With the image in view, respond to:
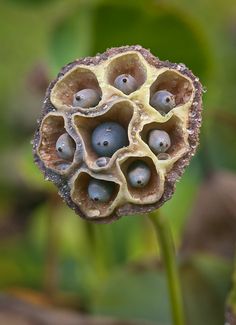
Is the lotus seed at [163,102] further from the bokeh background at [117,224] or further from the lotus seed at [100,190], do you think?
the bokeh background at [117,224]

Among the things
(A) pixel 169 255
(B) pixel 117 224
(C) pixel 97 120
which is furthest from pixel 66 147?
(B) pixel 117 224

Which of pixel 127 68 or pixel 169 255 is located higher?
pixel 127 68

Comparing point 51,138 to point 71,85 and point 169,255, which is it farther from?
point 169,255

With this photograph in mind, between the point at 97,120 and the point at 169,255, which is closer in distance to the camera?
the point at 97,120

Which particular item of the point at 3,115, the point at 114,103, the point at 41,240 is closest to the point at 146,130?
the point at 114,103

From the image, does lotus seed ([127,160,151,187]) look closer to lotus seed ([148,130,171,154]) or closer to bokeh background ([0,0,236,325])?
lotus seed ([148,130,171,154])

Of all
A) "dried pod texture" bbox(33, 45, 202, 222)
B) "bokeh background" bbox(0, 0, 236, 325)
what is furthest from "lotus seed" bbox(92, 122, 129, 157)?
"bokeh background" bbox(0, 0, 236, 325)

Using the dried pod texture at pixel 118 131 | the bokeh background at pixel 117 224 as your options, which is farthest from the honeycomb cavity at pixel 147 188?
the bokeh background at pixel 117 224
